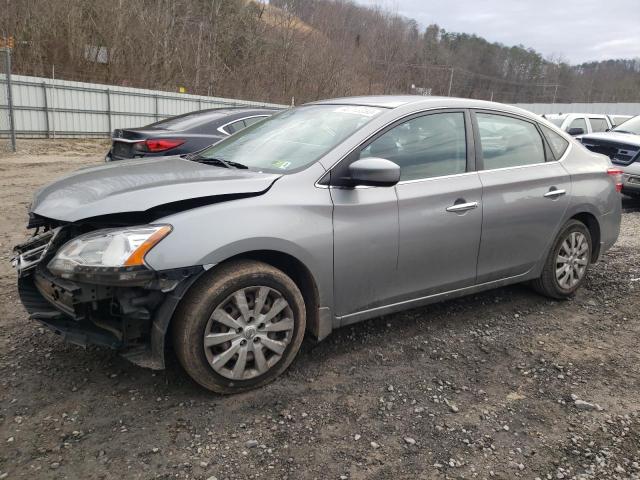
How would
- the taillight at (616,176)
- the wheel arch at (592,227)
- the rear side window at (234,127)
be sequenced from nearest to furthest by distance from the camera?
the wheel arch at (592,227) → the taillight at (616,176) → the rear side window at (234,127)

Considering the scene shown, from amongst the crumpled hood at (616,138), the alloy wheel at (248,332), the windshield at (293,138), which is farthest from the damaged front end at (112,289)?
the crumpled hood at (616,138)

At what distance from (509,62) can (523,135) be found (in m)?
87.8

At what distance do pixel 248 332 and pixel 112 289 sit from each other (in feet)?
2.45

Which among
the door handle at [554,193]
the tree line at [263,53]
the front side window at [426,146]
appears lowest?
the door handle at [554,193]

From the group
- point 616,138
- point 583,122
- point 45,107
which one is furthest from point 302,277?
point 45,107

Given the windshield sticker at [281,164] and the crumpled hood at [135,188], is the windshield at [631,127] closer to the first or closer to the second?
the windshield sticker at [281,164]

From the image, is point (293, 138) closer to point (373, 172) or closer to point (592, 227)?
point (373, 172)

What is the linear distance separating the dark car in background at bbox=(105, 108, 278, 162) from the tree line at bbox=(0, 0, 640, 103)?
14.9 m

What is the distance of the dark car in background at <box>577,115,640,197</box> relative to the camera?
29.7 feet

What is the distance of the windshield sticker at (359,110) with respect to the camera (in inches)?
137

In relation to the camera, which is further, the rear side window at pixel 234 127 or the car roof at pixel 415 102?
the rear side window at pixel 234 127

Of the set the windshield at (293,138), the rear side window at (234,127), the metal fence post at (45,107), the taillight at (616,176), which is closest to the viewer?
the windshield at (293,138)

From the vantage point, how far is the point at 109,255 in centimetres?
250

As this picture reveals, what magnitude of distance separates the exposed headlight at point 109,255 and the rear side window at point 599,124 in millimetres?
14939
